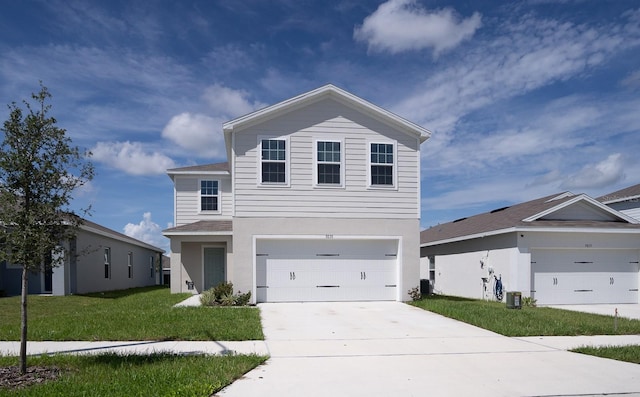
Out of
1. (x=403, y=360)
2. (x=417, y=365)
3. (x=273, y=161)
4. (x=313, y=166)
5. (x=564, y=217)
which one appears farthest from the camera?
(x=564, y=217)

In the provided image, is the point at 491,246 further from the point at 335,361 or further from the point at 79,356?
the point at 79,356

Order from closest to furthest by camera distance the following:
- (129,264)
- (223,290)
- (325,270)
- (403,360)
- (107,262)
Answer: (403,360), (223,290), (325,270), (107,262), (129,264)

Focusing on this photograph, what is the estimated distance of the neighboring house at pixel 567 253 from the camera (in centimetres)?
1698

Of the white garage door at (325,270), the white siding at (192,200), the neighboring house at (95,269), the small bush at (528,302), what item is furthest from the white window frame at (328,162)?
the white siding at (192,200)

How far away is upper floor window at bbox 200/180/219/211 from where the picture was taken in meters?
23.0

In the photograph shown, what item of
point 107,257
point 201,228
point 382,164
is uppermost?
point 382,164

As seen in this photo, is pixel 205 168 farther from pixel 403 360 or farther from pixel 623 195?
pixel 623 195

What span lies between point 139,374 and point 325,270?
991cm

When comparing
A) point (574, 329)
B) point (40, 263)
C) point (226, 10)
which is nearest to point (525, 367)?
point (574, 329)

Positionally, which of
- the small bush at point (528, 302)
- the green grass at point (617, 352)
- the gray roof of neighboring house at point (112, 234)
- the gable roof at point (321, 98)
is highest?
the gable roof at point (321, 98)

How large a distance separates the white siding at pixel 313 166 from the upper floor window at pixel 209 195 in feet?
25.3

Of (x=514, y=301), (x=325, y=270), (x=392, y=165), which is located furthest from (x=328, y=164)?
(x=514, y=301)

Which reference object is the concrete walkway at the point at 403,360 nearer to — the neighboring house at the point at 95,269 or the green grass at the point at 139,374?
the green grass at the point at 139,374

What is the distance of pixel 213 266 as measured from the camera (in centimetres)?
2159
